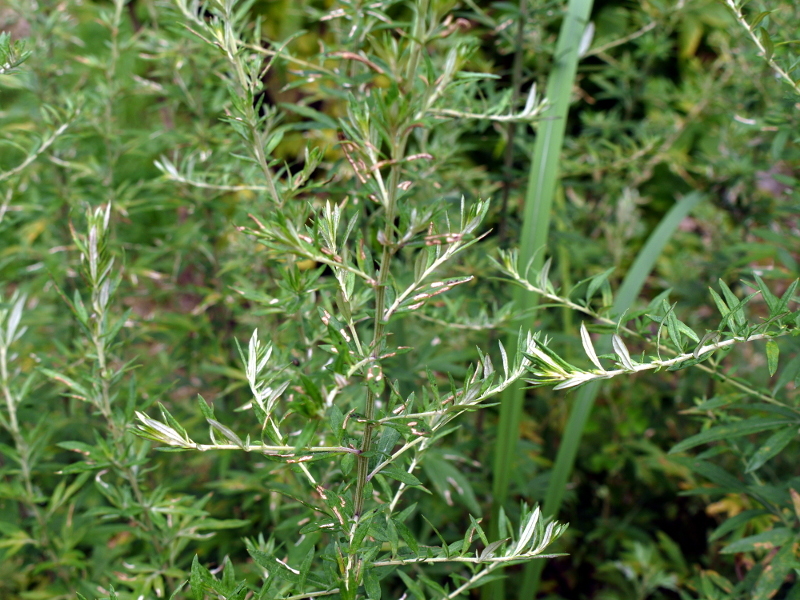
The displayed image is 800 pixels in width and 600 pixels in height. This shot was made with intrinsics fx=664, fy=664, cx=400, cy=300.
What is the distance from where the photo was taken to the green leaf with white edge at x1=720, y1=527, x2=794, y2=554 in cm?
88

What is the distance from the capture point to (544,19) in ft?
4.24

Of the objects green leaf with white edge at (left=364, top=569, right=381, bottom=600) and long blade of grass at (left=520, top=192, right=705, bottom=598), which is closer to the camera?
green leaf with white edge at (left=364, top=569, right=381, bottom=600)

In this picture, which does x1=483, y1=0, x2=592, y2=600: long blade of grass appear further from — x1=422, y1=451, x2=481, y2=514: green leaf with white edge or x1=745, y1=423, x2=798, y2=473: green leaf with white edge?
x1=745, y1=423, x2=798, y2=473: green leaf with white edge

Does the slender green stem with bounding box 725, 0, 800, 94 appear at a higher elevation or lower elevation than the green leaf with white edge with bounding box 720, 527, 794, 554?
higher

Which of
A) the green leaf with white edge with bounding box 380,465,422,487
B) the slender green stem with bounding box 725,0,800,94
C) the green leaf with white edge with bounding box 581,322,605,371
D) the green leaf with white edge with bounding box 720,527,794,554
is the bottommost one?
the green leaf with white edge with bounding box 720,527,794,554

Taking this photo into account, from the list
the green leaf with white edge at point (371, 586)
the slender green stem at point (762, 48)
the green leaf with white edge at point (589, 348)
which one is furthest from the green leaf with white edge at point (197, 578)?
the slender green stem at point (762, 48)

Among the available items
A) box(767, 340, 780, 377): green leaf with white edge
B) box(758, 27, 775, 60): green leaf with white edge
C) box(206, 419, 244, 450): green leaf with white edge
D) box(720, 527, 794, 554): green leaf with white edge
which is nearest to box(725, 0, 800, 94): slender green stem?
box(758, 27, 775, 60): green leaf with white edge

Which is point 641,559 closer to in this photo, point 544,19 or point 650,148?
point 650,148

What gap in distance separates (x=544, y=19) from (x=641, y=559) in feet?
3.47

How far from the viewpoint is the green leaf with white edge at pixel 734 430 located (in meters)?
0.85

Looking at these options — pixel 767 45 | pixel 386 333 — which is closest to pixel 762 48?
pixel 767 45

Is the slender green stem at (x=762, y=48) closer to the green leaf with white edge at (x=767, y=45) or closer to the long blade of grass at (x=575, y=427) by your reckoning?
the green leaf with white edge at (x=767, y=45)

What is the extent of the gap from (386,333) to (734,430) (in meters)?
0.57

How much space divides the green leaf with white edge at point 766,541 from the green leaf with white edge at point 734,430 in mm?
138
